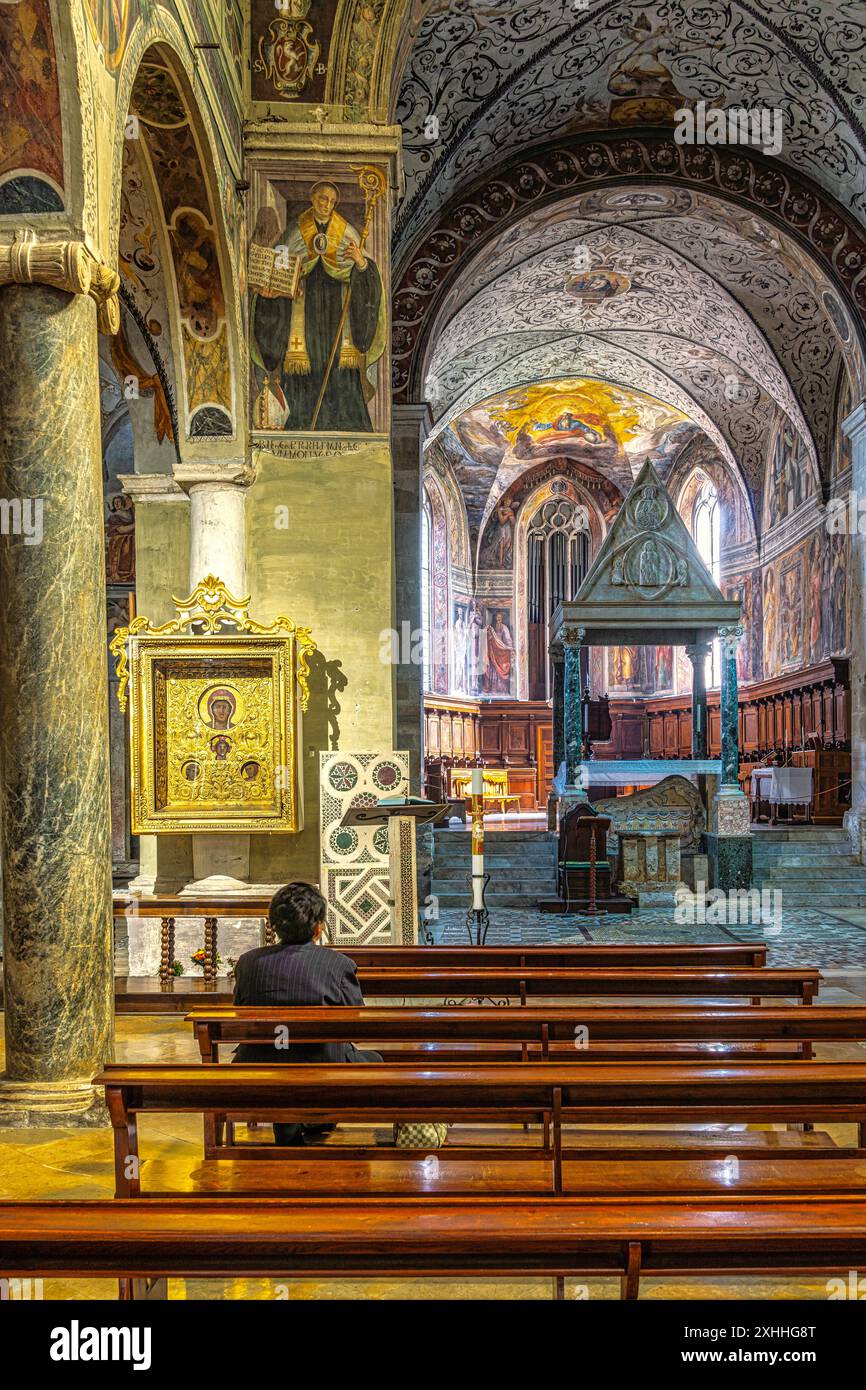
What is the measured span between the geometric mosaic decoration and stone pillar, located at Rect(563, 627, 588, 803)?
700 cm

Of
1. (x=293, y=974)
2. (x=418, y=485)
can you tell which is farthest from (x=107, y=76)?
(x=418, y=485)

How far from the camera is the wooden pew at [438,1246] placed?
2.33m

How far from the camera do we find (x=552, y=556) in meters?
30.0

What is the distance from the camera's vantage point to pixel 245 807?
29.8 feet

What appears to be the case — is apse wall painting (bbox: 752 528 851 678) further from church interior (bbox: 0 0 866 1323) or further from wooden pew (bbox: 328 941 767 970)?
wooden pew (bbox: 328 941 767 970)

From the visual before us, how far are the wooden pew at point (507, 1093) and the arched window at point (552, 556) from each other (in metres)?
26.6

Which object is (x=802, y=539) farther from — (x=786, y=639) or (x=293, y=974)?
(x=293, y=974)

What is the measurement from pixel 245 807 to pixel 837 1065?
20.3 feet

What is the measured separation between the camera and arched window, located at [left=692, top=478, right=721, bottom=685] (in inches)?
1051

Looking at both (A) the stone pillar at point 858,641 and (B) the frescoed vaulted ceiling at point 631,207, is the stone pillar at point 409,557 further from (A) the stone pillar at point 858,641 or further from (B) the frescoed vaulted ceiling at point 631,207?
(A) the stone pillar at point 858,641

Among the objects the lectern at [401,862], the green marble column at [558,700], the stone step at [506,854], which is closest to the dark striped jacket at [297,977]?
the lectern at [401,862]

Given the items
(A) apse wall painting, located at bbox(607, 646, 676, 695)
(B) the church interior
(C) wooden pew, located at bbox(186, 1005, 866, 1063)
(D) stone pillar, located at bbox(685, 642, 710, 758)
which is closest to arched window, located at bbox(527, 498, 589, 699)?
(A) apse wall painting, located at bbox(607, 646, 676, 695)

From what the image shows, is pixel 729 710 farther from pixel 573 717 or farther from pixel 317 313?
pixel 317 313
